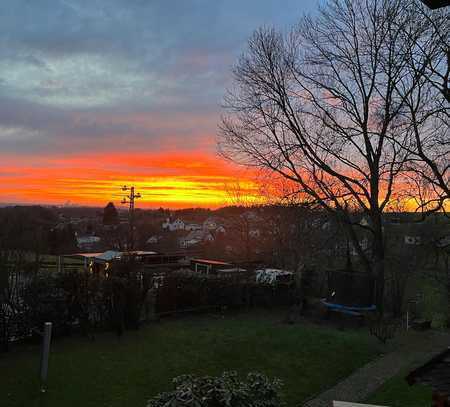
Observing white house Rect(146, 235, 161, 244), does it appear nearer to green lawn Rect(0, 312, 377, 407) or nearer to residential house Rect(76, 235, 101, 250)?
residential house Rect(76, 235, 101, 250)

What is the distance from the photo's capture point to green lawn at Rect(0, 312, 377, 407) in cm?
721

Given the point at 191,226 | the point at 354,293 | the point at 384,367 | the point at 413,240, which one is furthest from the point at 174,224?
the point at 384,367

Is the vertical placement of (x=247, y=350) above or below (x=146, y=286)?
below

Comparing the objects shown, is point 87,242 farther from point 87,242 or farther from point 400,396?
point 400,396

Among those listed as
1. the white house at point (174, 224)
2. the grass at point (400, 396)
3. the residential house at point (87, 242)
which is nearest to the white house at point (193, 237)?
the white house at point (174, 224)

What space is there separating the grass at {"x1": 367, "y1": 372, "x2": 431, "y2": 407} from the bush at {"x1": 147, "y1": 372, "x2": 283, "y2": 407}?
4195mm

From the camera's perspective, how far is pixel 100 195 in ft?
122

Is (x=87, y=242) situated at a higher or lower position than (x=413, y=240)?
lower

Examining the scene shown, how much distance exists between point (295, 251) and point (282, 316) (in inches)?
165

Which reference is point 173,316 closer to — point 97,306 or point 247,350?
point 97,306

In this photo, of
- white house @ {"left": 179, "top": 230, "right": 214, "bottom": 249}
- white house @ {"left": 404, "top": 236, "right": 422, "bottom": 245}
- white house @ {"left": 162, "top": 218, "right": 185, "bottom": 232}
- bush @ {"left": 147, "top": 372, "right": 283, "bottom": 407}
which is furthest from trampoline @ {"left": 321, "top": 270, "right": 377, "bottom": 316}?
white house @ {"left": 162, "top": 218, "right": 185, "bottom": 232}

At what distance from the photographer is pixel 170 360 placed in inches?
359

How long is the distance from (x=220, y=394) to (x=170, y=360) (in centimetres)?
589

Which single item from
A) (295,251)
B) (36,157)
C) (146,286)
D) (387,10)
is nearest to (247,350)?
(146,286)
